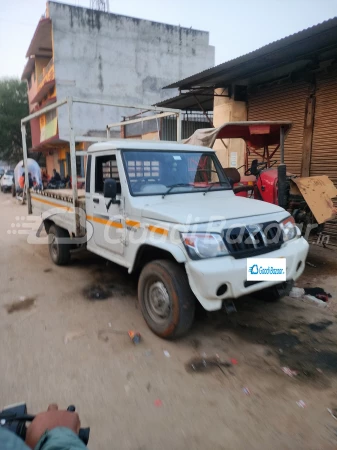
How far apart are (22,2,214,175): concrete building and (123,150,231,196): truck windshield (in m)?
13.5

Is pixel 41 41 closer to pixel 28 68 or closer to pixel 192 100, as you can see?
pixel 28 68

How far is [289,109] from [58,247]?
21.2ft

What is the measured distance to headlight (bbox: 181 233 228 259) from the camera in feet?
9.51

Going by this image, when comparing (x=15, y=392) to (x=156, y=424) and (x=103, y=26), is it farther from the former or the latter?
(x=103, y=26)

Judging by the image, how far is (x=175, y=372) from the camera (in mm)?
2812

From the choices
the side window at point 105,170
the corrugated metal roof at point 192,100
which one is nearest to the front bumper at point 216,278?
the side window at point 105,170

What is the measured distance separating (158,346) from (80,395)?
36.5 inches

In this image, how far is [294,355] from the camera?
304 centimetres

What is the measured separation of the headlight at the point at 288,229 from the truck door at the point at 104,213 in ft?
6.03

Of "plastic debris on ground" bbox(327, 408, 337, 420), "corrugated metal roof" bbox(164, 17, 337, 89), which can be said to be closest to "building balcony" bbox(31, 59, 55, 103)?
"corrugated metal roof" bbox(164, 17, 337, 89)

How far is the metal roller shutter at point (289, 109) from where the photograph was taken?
7.69 m

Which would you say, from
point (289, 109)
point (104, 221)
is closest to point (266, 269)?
point (104, 221)

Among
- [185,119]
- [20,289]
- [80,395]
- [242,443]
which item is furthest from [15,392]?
[185,119]

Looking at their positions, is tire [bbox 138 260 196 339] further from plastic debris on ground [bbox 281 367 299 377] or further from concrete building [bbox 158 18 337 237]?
concrete building [bbox 158 18 337 237]
